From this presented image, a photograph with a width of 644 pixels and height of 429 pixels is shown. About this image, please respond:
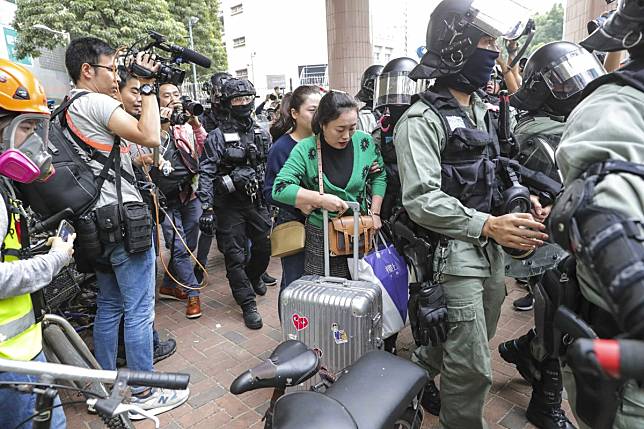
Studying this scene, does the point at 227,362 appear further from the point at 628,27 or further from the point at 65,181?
the point at 628,27

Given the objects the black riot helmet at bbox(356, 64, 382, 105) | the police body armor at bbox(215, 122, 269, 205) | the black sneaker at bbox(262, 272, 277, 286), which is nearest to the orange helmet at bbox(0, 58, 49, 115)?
the police body armor at bbox(215, 122, 269, 205)

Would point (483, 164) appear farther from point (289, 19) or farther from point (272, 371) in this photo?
point (289, 19)

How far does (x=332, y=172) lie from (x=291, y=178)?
0.94 feet

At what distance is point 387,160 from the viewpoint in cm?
320

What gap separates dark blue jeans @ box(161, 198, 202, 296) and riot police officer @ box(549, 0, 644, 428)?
3773mm

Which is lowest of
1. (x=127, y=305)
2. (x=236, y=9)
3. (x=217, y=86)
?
(x=127, y=305)

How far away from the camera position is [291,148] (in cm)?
336

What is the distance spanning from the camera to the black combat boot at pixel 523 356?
285cm

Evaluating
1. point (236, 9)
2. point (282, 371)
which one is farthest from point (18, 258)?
point (236, 9)

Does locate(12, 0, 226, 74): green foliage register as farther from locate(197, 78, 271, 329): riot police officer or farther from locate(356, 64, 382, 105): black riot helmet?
locate(197, 78, 271, 329): riot police officer

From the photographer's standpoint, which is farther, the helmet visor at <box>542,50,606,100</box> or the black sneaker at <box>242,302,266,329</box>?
the black sneaker at <box>242,302,266,329</box>

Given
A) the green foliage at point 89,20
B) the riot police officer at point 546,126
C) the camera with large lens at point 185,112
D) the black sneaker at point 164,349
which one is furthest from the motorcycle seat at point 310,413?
the green foliage at point 89,20

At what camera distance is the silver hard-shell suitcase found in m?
2.46

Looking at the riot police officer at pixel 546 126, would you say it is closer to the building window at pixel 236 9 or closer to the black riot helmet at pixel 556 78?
the black riot helmet at pixel 556 78
